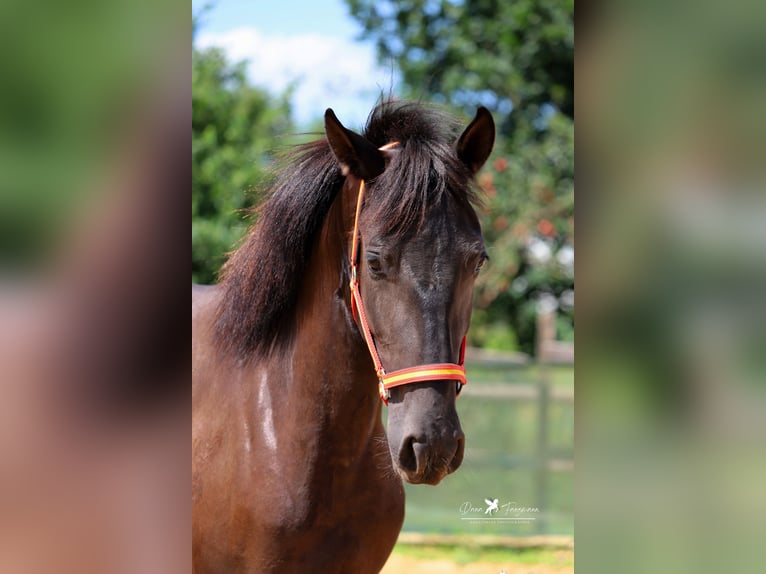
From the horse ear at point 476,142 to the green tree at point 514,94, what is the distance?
7.18 meters

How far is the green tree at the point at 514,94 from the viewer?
9.45 meters

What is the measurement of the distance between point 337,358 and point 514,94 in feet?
26.4

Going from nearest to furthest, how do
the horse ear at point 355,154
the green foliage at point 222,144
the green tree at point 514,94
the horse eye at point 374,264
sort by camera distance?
the horse eye at point 374,264
the horse ear at point 355,154
the green foliage at point 222,144
the green tree at point 514,94

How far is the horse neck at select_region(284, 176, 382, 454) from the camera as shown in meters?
2.32

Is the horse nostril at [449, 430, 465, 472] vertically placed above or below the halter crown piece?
below

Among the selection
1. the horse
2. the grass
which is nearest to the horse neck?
the horse

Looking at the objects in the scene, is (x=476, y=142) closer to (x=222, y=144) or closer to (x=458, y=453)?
(x=458, y=453)

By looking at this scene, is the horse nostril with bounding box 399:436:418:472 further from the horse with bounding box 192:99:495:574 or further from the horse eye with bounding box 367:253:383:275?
the horse eye with bounding box 367:253:383:275

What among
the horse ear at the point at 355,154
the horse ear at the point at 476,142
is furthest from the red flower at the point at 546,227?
the horse ear at the point at 355,154

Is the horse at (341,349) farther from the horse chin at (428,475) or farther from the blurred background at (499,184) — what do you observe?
the blurred background at (499,184)

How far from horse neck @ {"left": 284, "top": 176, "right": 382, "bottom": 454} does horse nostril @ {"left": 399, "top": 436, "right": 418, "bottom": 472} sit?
43 centimetres

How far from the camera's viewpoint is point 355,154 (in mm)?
2262

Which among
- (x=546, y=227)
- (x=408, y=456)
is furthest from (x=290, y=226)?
(x=546, y=227)
